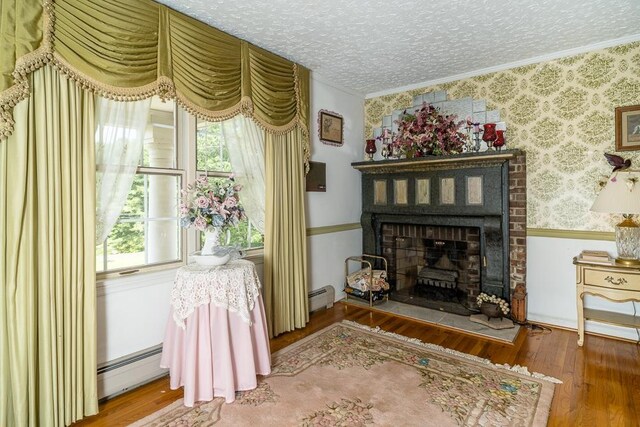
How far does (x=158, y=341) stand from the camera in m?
2.54

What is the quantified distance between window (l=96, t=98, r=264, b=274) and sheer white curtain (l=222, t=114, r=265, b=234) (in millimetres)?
166

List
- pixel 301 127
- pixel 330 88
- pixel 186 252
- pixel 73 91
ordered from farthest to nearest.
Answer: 1. pixel 330 88
2. pixel 301 127
3. pixel 186 252
4. pixel 73 91

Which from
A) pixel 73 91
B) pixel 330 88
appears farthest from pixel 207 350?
pixel 330 88

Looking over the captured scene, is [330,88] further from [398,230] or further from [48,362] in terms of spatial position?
[48,362]

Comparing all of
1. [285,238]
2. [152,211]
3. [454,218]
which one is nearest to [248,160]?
[285,238]

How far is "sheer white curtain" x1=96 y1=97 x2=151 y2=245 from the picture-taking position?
222cm

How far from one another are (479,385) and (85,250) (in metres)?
2.80

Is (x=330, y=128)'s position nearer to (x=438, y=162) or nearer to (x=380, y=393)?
(x=438, y=162)

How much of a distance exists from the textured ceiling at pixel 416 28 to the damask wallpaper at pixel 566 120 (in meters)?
0.19

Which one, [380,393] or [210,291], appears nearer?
[210,291]

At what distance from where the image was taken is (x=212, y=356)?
7.12ft

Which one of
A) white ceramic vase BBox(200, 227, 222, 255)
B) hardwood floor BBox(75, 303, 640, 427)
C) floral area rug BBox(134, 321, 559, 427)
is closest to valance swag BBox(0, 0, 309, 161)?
white ceramic vase BBox(200, 227, 222, 255)

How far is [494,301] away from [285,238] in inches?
90.7

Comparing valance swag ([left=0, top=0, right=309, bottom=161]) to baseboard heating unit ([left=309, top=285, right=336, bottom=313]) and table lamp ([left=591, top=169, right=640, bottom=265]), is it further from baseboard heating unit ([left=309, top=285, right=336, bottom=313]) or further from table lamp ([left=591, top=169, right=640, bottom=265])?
table lamp ([left=591, top=169, right=640, bottom=265])
